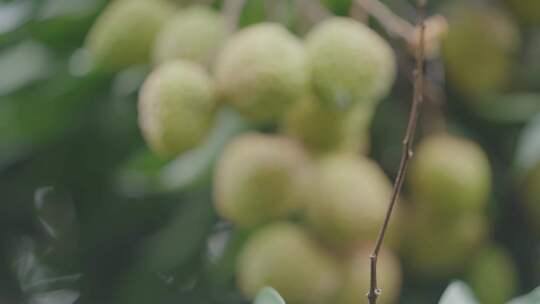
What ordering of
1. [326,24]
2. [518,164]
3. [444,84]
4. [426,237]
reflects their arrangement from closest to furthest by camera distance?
[326,24], [518,164], [426,237], [444,84]

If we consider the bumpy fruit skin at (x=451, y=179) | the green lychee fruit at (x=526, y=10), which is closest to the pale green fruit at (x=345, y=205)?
the bumpy fruit skin at (x=451, y=179)

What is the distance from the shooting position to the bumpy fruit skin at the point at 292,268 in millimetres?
1175

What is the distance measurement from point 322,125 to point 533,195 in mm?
347

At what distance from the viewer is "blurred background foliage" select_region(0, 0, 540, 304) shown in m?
1.37

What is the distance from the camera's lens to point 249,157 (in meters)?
1.16

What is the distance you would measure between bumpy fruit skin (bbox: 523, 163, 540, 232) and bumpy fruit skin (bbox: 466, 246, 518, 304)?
0.07 metres

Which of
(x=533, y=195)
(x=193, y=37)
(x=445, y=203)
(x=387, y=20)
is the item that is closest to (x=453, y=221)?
(x=445, y=203)

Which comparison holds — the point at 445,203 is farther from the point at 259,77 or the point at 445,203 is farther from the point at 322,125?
the point at 259,77

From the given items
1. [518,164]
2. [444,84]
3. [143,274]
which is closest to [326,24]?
[518,164]

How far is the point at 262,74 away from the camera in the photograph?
1044 millimetres

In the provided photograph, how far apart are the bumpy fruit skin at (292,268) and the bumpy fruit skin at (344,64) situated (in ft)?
0.61

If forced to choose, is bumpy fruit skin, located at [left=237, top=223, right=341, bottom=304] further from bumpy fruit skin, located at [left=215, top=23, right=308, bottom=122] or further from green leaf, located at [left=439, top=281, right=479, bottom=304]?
green leaf, located at [left=439, top=281, right=479, bottom=304]

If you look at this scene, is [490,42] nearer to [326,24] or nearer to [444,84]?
[444,84]

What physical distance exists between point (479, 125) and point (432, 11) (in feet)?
0.52
